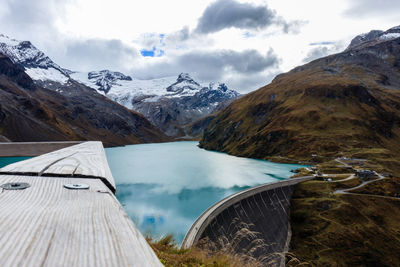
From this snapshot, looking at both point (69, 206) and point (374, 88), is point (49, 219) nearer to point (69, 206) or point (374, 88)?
point (69, 206)

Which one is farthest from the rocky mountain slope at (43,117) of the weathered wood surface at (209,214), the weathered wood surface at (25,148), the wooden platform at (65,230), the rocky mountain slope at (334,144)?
the wooden platform at (65,230)

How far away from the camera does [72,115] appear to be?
558 feet

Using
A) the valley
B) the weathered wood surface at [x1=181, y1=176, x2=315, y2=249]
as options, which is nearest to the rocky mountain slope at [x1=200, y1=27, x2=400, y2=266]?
the valley

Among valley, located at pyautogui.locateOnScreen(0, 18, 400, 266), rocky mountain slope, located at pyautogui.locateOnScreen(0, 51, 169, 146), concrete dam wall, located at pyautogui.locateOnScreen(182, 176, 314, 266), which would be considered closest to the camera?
concrete dam wall, located at pyautogui.locateOnScreen(182, 176, 314, 266)

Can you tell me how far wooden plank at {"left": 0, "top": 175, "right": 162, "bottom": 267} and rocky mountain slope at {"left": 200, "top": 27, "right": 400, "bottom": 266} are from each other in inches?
1522

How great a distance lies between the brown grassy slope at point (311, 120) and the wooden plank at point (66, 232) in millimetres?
96357

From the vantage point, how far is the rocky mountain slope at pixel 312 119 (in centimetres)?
9888

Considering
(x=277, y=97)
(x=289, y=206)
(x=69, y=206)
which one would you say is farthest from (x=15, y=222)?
(x=277, y=97)

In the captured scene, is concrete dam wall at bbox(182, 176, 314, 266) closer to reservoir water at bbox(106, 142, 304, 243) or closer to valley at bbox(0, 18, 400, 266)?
valley at bbox(0, 18, 400, 266)

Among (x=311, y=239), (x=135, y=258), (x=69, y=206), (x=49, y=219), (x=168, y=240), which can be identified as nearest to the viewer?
(x=135, y=258)

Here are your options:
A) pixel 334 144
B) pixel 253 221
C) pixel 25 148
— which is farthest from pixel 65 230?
pixel 334 144

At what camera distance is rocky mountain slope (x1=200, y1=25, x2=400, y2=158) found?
98.9 metres

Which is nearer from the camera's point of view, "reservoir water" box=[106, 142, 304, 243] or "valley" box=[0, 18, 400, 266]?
"reservoir water" box=[106, 142, 304, 243]

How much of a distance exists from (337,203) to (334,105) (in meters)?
94.1
